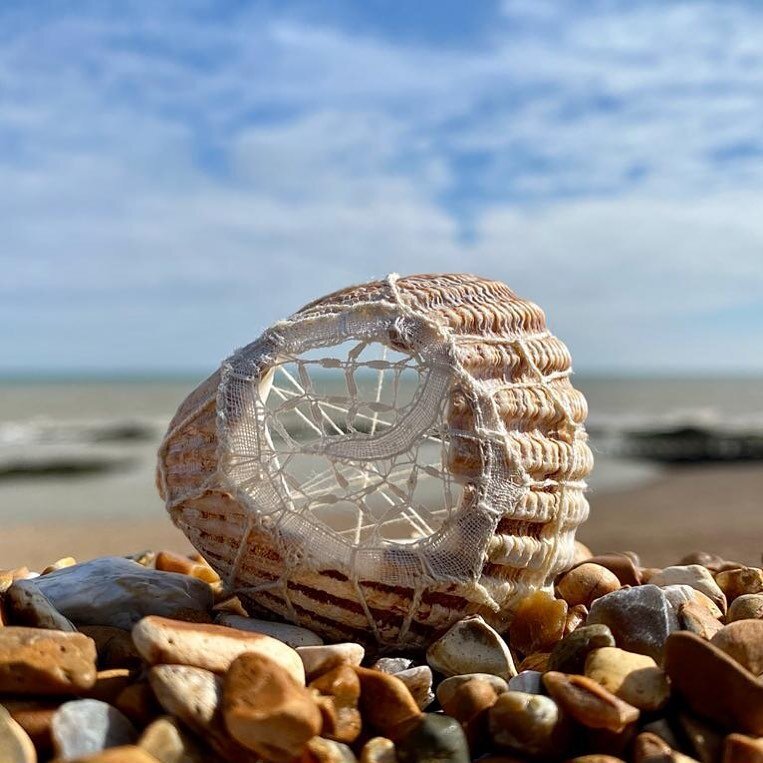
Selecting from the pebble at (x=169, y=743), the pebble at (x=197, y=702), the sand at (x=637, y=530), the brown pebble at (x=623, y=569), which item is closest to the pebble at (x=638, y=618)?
the brown pebble at (x=623, y=569)

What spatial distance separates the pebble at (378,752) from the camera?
7.59 feet

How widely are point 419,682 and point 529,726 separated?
46 centimetres

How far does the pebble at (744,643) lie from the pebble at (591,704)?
21.0 inches

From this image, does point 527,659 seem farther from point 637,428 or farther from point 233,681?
point 637,428

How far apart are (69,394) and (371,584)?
43997 millimetres

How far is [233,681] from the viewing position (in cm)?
230

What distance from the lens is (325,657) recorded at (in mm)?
2701

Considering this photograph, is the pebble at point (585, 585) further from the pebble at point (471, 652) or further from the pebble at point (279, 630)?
the pebble at point (279, 630)

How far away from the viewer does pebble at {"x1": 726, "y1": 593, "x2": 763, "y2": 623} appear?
10.8 feet

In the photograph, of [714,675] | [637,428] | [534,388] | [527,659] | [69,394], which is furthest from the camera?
[69,394]

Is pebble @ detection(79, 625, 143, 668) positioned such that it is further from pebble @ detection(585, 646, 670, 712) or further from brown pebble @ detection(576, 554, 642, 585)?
brown pebble @ detection(576, 554, 642, 585)

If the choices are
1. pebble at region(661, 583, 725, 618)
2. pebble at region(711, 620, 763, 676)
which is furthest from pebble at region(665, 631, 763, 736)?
pebble at region(661, 583, 725, 618)

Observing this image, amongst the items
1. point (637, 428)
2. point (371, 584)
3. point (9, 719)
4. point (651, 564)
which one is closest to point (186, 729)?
point (9, 719)

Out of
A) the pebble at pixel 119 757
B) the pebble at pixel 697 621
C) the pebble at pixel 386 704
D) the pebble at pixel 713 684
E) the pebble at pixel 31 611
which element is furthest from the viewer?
the pebble at pixel 697 621
